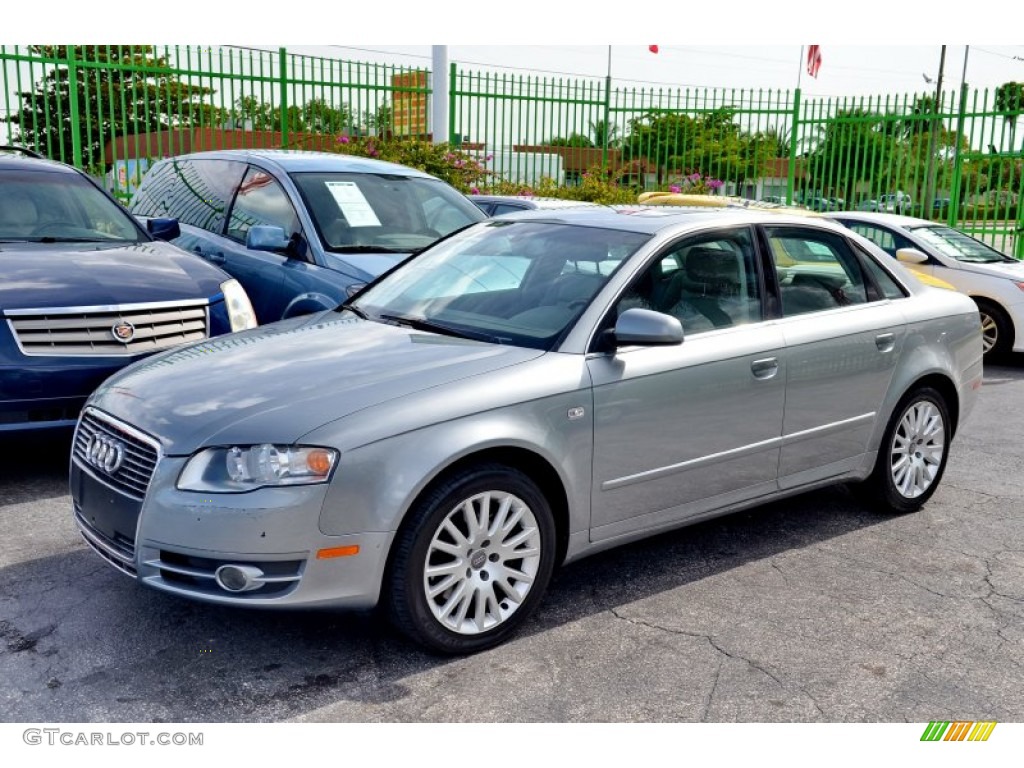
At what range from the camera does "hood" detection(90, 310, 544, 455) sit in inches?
137

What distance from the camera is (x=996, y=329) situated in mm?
10711

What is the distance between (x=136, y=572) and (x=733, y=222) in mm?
2900

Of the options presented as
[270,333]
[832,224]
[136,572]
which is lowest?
[136,572]

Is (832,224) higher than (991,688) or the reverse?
higher

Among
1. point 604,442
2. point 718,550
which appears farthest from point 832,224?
point 604,442

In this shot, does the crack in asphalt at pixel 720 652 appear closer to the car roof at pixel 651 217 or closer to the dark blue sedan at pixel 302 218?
the car roof at pixel 651 217

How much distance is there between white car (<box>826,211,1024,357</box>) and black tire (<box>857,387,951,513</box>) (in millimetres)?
5400

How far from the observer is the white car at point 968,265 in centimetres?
1055

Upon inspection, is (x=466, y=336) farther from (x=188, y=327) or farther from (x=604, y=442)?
(x=188, y=327)

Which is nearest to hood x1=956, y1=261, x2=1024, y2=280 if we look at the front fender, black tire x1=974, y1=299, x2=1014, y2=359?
black tire x1=974, y1=299, x2=1014, y2=359

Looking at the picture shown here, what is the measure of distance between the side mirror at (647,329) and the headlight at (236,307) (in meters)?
2.74

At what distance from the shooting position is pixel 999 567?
15.7 ft

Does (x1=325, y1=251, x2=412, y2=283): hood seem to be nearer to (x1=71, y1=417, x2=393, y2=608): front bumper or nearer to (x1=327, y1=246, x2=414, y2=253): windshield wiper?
(x1=327, y1=246, x2=414, y2=253): windshield wiper

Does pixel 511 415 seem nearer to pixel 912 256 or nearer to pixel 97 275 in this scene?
pixel 97 275
